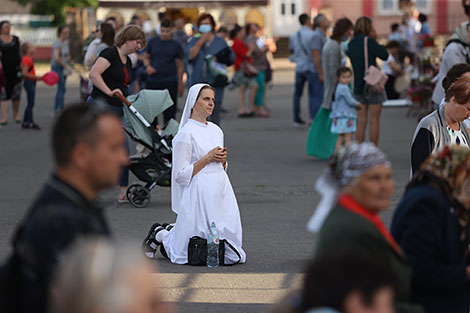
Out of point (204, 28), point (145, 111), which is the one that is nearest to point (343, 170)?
point (145, 111)

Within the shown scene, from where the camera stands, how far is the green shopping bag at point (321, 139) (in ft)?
45.5

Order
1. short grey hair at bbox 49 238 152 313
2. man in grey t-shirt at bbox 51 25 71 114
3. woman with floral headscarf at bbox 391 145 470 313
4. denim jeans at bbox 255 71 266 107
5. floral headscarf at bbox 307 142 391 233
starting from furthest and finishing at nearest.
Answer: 1. denim jeans at bbox 255 71 266 107
2. man in grey t-shirt at bbox 51 25 71 114
3. woman with floral headscarf at bbox 391 145 470 313
4. floral headscarf at bbox 307 142 391 233
5. short grey hair at bbox 49 238 152 313

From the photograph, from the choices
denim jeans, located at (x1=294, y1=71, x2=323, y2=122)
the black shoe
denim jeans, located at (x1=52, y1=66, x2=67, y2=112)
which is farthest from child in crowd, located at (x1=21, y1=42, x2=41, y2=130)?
the black shoe

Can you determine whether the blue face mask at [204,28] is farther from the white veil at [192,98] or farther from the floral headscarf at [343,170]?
the floral headscarf at [343,170]

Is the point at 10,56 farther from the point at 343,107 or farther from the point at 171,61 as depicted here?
the point at 343,107

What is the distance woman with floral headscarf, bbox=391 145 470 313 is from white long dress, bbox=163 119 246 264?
3618 millimetres

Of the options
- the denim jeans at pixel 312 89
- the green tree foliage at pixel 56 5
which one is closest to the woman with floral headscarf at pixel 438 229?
the denim jeans at pixel 312 89

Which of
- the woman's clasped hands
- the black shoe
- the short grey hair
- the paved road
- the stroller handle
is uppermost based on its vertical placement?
the short grey hair

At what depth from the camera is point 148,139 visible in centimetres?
1023

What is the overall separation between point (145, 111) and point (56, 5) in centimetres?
4067

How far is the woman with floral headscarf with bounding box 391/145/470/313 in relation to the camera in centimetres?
402

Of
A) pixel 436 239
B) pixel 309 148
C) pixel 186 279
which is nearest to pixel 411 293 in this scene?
pixel 436 239

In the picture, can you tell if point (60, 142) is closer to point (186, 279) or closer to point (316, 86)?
point (186, 279)

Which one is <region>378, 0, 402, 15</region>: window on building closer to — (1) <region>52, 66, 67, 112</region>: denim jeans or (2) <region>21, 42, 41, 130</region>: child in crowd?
(1) <region>52, 66, 67, 112</region>: denim jeans
